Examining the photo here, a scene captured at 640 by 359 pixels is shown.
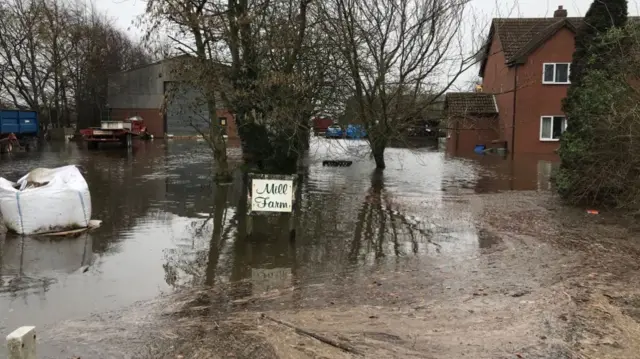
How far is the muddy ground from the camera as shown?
437 centimetres

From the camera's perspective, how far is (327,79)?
613 inches

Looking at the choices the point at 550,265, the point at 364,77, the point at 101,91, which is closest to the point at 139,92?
the point at 101,91

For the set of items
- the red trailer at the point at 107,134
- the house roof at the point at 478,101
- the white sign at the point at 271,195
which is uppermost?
the house roof at the point at 478,101

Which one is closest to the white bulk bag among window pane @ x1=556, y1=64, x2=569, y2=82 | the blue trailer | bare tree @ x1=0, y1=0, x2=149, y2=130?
the blue trailer

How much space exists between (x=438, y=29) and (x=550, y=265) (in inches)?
466

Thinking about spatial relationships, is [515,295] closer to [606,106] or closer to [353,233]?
[353,233]

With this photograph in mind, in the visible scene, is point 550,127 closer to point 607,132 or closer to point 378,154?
point 378,154

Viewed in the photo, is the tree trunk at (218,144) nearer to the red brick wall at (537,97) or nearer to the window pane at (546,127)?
the red brick wall at (537,97)

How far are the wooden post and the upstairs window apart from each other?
92.3 ft

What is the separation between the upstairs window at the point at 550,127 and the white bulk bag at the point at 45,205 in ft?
80.9

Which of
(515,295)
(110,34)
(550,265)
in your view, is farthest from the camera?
(110,34)

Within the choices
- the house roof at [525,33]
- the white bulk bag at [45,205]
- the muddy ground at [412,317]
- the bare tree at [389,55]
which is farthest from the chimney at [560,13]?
the white bulk bag at [45,205]

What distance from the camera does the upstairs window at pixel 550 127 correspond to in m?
28.0

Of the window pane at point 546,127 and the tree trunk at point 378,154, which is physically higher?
the window pane at point 546,127
